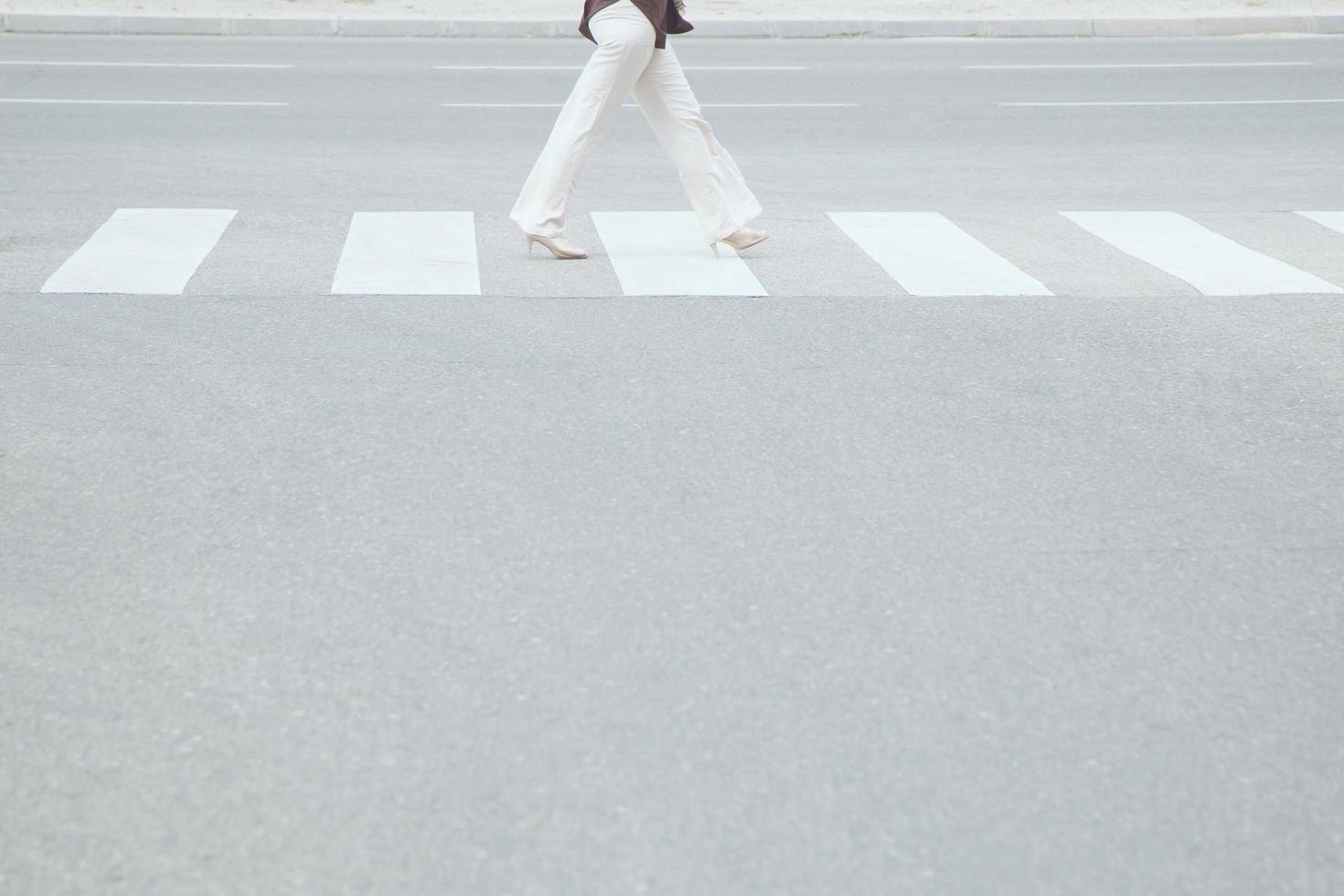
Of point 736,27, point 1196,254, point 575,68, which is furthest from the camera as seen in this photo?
point 736,27

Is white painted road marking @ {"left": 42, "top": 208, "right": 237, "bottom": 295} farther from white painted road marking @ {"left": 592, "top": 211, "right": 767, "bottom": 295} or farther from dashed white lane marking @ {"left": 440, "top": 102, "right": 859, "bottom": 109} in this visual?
dashed white lane marking @ {"left": 440, "top": 102, "right": 859, "bottom": 109}

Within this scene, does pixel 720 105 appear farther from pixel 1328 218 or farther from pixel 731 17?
pixel 731 17

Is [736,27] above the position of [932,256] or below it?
below

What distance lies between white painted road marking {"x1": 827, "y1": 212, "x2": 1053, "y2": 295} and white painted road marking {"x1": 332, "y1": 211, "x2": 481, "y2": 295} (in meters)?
1.87

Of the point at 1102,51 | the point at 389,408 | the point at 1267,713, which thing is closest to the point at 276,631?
the point at 389,408

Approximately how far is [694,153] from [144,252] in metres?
2.51

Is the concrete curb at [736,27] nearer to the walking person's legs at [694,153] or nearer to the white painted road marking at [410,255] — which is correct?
the white painted road marking at [410,255]

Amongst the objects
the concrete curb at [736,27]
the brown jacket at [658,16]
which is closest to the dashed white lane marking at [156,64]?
the concrete curb at [736,27]

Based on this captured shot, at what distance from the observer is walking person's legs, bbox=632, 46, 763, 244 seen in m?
7.62

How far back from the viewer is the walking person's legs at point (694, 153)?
762 centimetres

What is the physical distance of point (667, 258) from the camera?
25.5ft

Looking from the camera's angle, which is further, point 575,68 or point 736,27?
point 736,27

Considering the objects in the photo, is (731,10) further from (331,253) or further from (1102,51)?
(331,253)

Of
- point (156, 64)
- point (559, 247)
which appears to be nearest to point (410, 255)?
point (559, 247)
